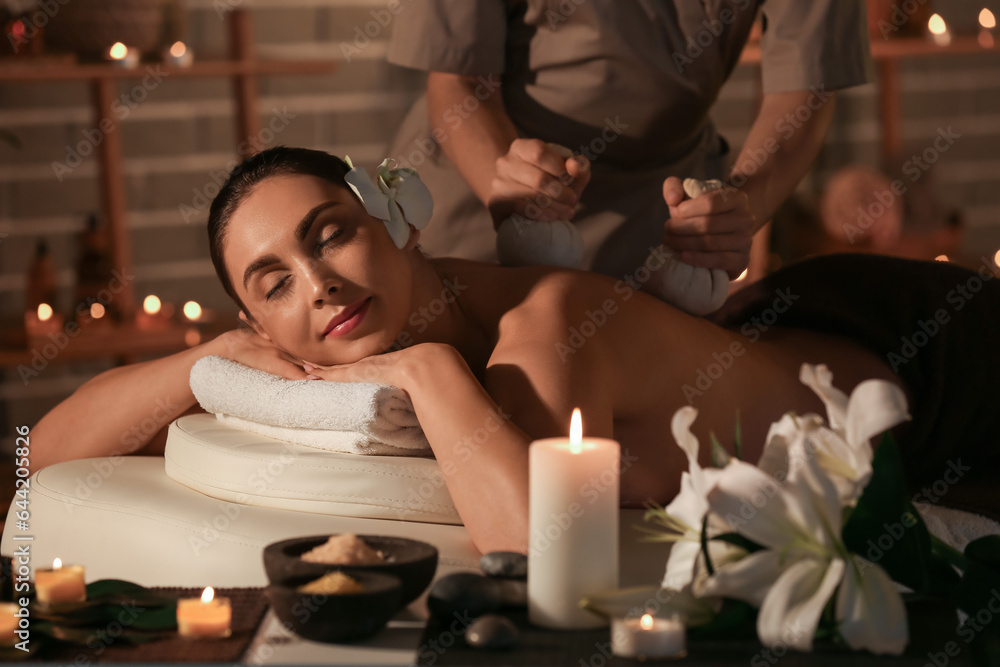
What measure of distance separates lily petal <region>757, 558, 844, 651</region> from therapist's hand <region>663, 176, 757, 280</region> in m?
0.82

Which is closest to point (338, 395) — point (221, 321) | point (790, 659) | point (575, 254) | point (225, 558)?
point (225, 558)

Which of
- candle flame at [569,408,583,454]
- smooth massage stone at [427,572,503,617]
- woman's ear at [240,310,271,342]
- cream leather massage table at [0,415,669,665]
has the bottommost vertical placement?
cream leather massage table at [0,415,669,665]

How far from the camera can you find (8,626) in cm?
101

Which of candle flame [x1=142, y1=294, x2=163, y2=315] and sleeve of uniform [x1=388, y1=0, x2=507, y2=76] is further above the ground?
sleeve of uniform [x1=388, y1=0, x2=507, y2=76]

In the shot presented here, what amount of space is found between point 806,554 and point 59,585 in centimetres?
68

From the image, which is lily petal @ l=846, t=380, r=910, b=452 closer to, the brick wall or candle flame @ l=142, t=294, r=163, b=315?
candle flame @ l=142, t=294, r=163, b=315

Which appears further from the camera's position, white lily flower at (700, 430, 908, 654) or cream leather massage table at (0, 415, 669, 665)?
cream leather massage table at (0, 415, 669, 665)

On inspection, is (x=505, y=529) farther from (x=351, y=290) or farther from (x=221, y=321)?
(x=221, y=321)

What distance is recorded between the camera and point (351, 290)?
149 cm

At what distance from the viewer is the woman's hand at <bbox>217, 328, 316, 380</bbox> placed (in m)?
1.58

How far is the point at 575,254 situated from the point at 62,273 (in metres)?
2.11

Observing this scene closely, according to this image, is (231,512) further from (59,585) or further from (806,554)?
(806,554)

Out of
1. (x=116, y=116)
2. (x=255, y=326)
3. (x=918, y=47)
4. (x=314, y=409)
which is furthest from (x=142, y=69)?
(x=918, y=47)

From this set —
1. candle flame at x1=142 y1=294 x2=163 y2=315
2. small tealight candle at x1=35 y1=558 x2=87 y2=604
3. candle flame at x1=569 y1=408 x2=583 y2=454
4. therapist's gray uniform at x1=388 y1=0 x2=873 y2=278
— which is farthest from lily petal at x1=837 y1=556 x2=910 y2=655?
candle flame at x1=142 y1=294 x2=163 y2=315
